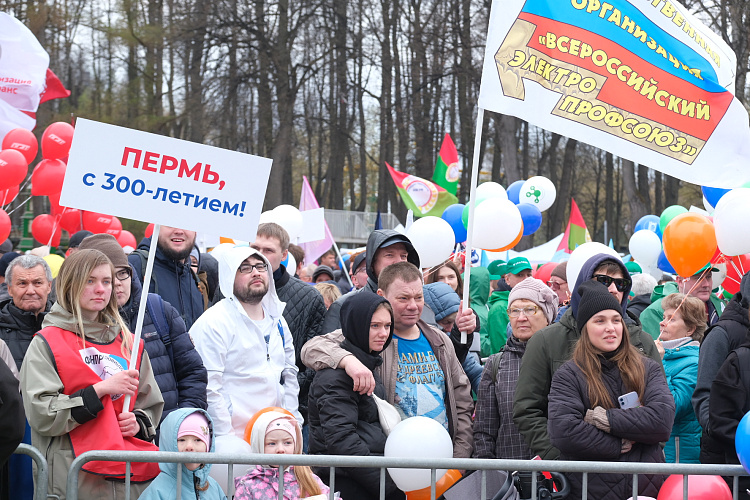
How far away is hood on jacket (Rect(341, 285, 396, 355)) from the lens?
13.7 feet

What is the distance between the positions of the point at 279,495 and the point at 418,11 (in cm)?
2708

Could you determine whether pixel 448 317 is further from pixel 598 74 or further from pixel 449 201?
pixel 449 201

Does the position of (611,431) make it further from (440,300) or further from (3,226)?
(3,226)

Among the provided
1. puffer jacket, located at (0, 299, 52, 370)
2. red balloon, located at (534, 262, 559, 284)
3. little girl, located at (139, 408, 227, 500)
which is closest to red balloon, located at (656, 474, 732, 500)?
little girl, located at (139, 408, 227, 500)

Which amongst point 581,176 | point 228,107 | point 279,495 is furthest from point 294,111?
point 279,495

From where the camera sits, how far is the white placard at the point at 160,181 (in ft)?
12.7

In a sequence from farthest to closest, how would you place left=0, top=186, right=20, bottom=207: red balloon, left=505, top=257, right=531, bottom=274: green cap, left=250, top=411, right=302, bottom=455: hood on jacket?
left=0, top=186, right=20, bottom=207: red balloon, left=505, top=257, right=531, bottom=274: green cap, left=250, top=411, right=302, bottom=455: hood on jacket

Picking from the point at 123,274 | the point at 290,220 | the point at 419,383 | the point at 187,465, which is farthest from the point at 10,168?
the point at 187,465

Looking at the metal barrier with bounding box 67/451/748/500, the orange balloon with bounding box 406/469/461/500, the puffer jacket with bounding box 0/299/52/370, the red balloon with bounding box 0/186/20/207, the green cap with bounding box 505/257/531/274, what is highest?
the red balloon with bounding box 0/186/20/207

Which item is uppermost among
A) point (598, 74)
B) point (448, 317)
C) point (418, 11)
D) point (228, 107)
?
point (418, 11)

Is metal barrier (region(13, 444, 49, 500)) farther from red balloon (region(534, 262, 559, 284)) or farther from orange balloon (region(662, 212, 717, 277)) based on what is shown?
red balloon (region(534, 262, 559, 284))

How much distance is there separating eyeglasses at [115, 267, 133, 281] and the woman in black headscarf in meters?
1.25

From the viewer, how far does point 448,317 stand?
552 centimetres

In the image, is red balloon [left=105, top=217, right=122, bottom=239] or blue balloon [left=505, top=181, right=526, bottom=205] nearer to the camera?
red balloon [left=105, top=217, right=122, bottom=239]
